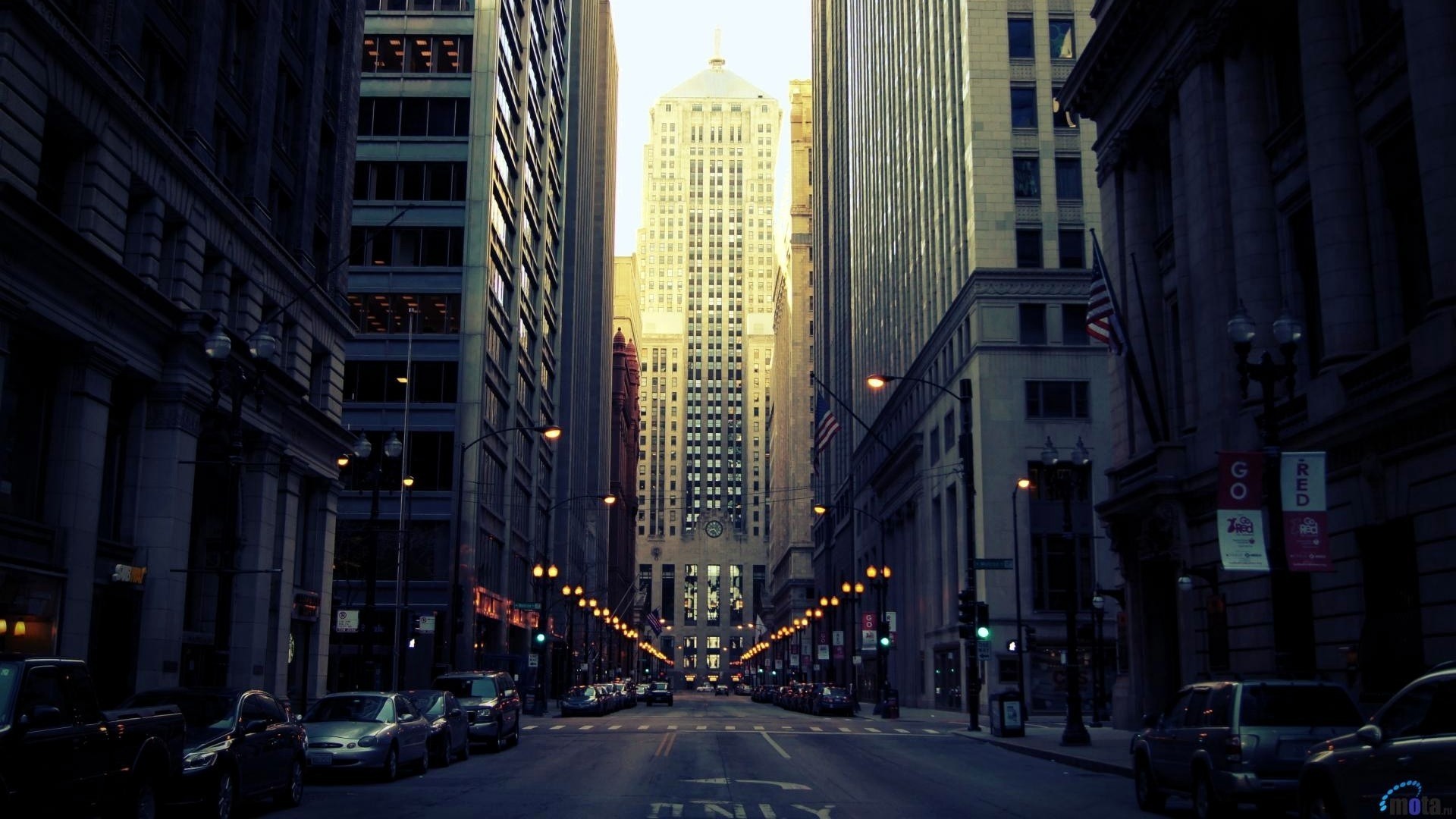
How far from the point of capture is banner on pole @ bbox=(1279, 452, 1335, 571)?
66.4 ft

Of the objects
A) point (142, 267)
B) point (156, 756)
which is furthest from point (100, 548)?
point (156, 756)

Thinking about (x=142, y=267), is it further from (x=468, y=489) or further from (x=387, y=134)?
(x=387, y=134)

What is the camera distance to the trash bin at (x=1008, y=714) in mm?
39312

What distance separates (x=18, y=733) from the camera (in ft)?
39.0

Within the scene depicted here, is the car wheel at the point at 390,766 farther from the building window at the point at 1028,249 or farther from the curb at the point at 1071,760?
the building window at the point at 1028,249

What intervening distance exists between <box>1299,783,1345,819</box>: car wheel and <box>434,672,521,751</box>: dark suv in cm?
2210

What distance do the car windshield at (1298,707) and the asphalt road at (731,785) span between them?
3.39 m

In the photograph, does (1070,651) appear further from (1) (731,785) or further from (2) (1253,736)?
(2) (1253,736)

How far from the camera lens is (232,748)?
17172mm

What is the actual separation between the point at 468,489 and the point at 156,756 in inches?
1995

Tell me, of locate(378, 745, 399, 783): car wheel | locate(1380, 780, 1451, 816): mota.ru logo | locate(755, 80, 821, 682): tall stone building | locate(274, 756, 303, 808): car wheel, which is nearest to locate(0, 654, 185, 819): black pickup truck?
locate(274, 756, 303, 808): car wheel

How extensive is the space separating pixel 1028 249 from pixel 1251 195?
33.8m

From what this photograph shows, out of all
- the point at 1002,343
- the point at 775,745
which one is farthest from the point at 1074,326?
the point at 775,745

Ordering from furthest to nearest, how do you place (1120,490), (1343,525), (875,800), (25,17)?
(1120,490) < (1343,525) < (25,17) < (875,800)
